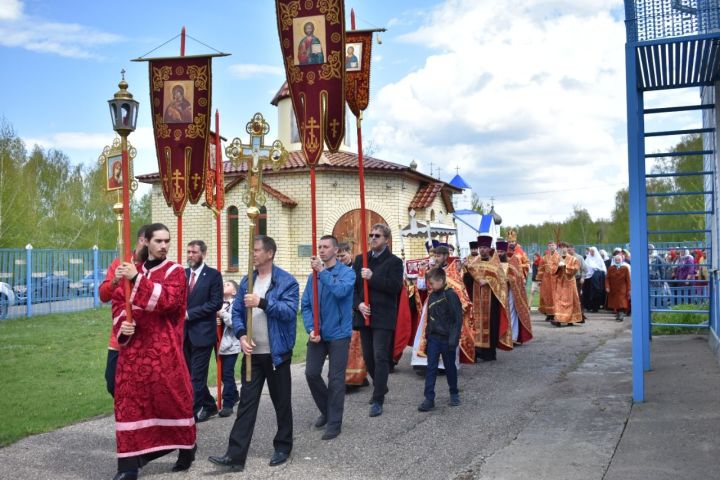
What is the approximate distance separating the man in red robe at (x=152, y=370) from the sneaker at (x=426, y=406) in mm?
2956

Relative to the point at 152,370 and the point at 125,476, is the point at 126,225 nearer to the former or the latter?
the point at 152,370

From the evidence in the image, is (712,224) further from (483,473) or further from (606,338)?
(483,473)

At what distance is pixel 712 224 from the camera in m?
11.4

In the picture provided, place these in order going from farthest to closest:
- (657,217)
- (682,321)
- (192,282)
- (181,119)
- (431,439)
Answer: (657,217), (682,321), (181,119), (192,282), (431,439)

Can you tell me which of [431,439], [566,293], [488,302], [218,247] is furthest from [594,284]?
A: [431,439]

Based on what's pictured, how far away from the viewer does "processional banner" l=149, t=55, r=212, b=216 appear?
8086mm

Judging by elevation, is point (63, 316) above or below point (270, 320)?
below

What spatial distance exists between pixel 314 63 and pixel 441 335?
3197 mm

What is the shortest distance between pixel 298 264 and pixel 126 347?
18087mm

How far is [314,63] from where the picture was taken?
7.47 meters

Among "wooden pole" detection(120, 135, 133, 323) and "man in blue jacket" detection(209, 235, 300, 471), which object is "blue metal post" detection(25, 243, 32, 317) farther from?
"wooden pole" detection(120, 135, 133, 323)

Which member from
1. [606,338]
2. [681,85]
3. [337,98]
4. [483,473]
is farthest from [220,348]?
[606,338]

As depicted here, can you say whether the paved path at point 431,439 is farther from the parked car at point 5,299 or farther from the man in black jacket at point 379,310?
the parked car at point 5,299

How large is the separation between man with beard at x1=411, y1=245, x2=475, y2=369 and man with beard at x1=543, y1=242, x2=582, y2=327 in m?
7.04
